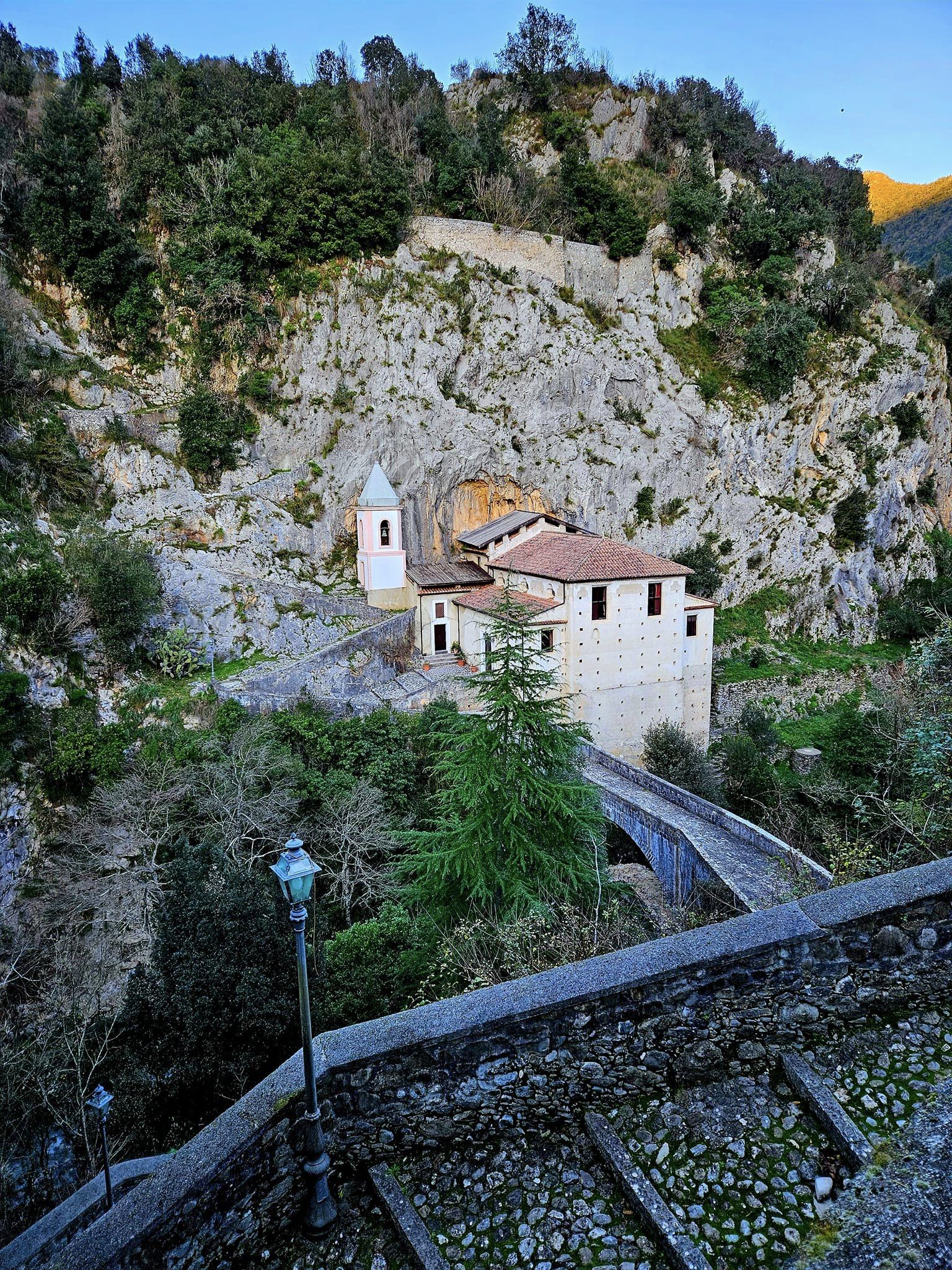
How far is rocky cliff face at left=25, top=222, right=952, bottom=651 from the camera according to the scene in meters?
28.0

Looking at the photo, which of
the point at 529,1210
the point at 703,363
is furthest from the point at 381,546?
the point at 529,1210

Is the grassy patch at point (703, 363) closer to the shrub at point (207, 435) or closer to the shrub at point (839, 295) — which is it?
the shrub at point (839, 295)

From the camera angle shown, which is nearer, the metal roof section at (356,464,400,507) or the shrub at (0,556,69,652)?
the shrub at (0,556,69,652)

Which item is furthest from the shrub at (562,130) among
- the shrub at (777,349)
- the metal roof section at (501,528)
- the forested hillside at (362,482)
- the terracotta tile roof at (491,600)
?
the terracotta tile roof at (491,600)

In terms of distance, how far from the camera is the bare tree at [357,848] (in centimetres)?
1598

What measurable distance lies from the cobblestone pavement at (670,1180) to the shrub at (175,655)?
65.5 ft

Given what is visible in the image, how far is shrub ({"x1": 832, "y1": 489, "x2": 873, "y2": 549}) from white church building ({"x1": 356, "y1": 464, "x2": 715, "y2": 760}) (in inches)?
657

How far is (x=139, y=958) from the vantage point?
1444cm

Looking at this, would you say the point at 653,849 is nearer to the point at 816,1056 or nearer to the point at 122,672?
the point at 816,1056

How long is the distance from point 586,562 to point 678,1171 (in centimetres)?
2137

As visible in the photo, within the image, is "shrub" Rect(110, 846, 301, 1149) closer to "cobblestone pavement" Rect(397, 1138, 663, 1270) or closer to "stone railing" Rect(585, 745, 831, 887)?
"cobblestone pavement" Rect(397, 1138, 663, 1270)

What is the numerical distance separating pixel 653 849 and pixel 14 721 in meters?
16.9

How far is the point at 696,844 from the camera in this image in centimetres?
1549

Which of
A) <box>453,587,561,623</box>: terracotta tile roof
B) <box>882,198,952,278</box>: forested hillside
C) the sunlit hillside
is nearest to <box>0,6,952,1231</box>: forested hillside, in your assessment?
<box>453,587,561,623</box>: terracotta tile roof
